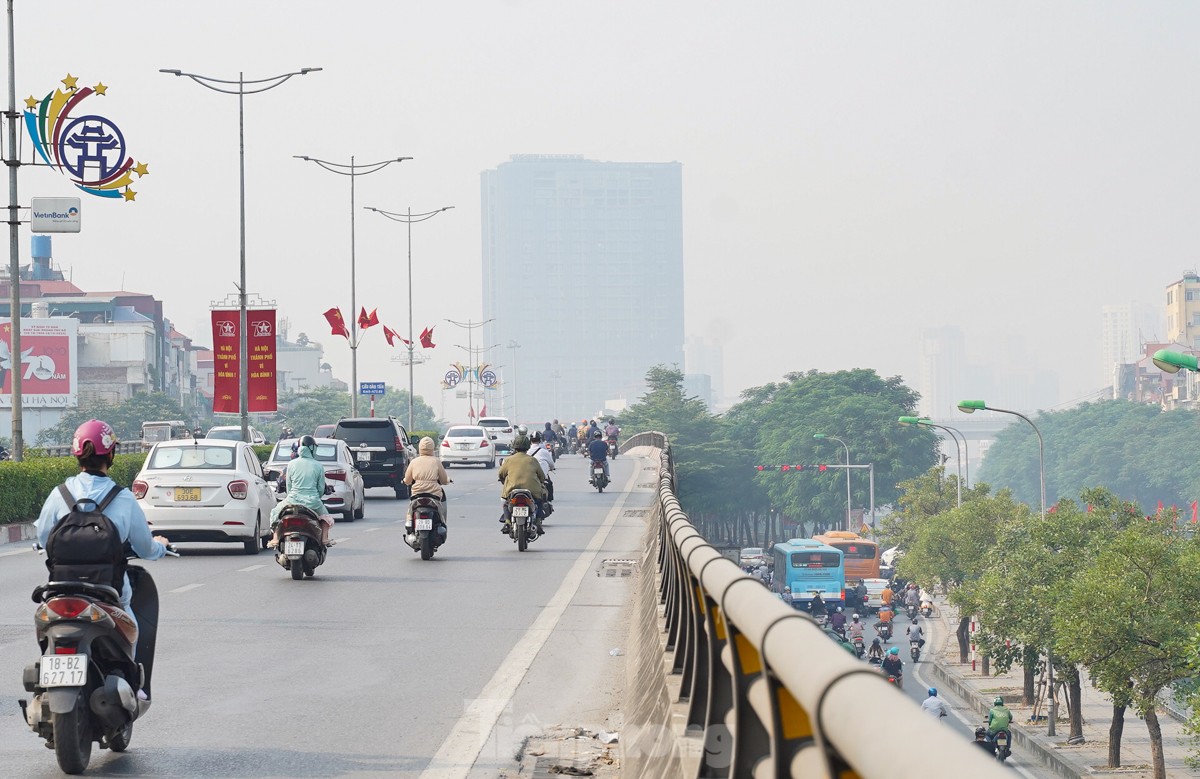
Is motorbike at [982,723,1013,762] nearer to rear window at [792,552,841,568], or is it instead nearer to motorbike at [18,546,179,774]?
motorbike at [18,546,179,774]

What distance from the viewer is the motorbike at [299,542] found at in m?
18.7

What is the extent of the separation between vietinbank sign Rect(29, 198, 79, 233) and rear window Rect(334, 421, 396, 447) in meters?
8.87

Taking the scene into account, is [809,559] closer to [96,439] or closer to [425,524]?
[425,524]

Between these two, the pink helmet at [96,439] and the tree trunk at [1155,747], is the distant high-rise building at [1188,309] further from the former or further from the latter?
the pink helmet at [96,439]

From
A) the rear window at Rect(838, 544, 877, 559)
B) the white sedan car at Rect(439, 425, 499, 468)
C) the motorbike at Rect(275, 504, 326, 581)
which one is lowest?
the rear window at Rect(838, 544, 877, 559)

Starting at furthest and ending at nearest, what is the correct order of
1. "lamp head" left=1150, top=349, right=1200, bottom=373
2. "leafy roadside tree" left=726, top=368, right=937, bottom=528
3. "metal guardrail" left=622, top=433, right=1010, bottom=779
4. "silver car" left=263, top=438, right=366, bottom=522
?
"leafy roadside tree" left=726, top=368, right=937, bottom=528
"silver car" left=263, top=438, right=366, bottom=522
"lamp head" left=1150, top=349, right=1200, bottom=373
"metal guardrail" left=622, top=433, right=1010, bottom=779

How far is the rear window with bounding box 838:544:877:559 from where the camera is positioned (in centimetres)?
9312

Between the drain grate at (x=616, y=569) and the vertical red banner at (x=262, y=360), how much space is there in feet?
80.1

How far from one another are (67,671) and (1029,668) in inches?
2393

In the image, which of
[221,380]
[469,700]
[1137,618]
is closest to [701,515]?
[1137,618]

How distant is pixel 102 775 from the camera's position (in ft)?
25.2

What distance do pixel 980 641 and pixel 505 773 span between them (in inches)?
2312

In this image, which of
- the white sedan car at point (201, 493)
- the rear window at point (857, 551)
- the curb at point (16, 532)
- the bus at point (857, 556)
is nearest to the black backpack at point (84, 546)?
the white sedan car at point (201, 493)

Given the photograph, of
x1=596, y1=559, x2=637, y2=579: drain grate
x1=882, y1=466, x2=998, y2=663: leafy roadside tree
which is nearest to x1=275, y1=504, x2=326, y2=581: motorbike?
x1=596, y1=559, x2=637, y2=579: drain grate
